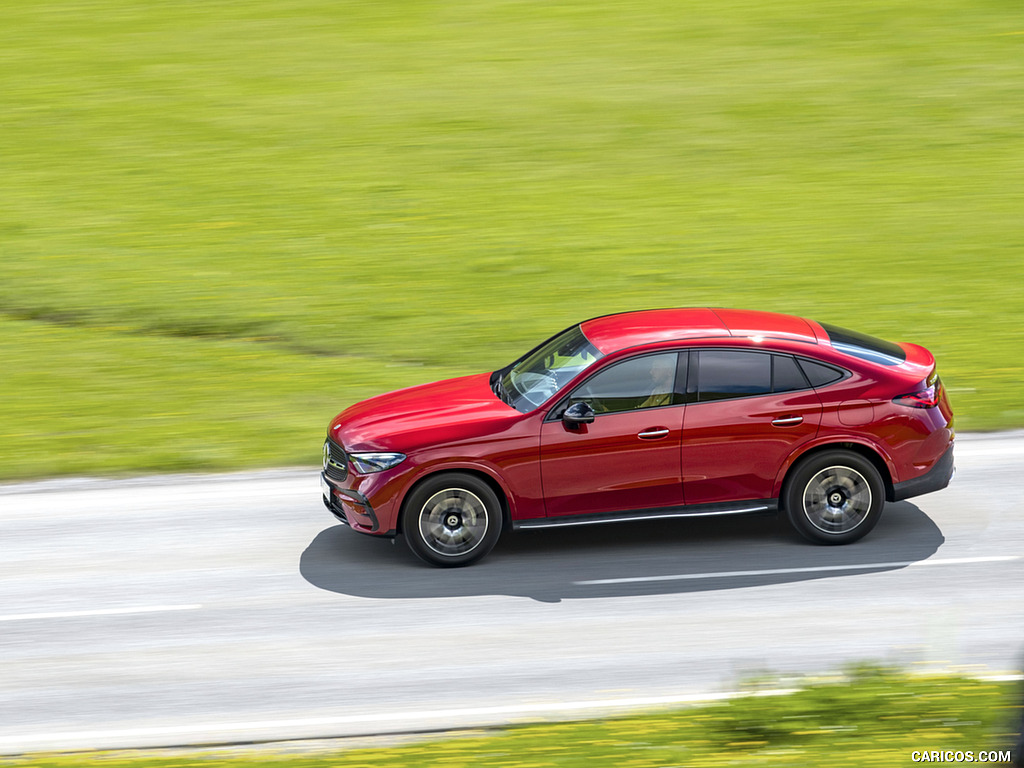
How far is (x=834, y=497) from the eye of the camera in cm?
902

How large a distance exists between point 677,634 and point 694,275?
9879 millimetres

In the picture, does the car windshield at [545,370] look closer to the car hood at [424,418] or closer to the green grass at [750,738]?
the car hood at [424,418]

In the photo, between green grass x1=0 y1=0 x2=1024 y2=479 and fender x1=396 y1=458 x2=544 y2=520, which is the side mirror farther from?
green grass x1=0 y1=0 x2=1024 y2=479

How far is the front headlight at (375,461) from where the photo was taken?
868cm

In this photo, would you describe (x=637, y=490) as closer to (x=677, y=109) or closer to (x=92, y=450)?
(x=92, y=450)

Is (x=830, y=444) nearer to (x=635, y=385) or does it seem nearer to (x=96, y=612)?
(x=635, y=385)

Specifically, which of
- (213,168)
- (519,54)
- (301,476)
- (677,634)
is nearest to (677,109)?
(519,54)

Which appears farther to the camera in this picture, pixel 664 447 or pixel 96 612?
pixel 664 447

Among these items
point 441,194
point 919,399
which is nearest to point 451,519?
point 919,399

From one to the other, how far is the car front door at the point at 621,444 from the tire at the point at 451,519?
0.47 meters

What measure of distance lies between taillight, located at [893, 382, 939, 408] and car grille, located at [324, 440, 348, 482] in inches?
165

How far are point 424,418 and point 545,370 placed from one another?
1069 millimetres

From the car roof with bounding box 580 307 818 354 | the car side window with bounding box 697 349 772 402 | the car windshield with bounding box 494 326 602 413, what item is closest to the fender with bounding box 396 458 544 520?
the car windshield with bounding box 494 326 602 413

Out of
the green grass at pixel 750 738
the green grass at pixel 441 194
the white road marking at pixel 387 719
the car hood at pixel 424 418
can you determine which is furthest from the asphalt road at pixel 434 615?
the green grass at pixel 441 194
